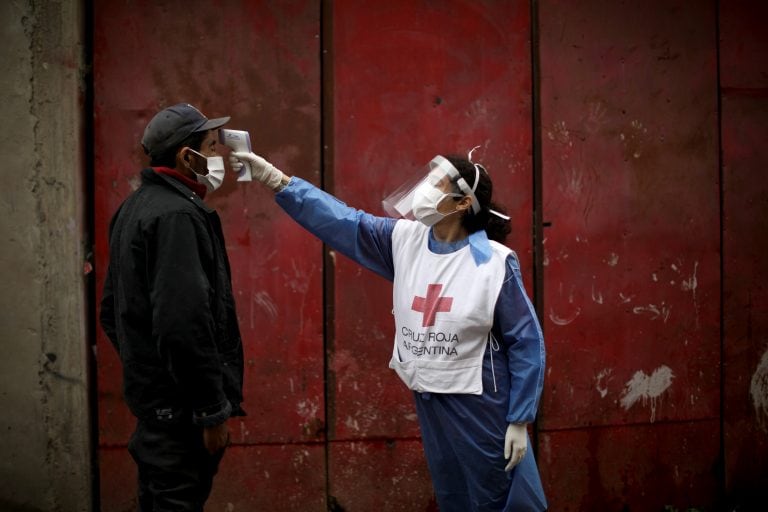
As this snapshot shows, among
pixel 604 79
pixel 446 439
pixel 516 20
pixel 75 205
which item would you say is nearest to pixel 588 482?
pixel 446 439

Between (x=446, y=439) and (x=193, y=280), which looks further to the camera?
(x=446, y=439)

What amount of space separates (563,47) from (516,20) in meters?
0.30

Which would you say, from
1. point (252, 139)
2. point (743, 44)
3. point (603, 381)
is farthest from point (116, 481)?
point (743, 44)

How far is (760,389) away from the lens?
4715mm

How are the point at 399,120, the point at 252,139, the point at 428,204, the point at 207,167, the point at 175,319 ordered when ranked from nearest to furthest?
the point at 175,319, the point at 207,167, the point at 428,204, the point at 252,139, the point at 399,120

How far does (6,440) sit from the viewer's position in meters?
4.02

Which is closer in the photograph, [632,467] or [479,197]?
[479,197]

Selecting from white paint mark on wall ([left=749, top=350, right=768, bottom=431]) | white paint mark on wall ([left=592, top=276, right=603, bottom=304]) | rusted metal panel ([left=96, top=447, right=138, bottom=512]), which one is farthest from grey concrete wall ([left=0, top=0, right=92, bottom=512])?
white paint mark on wall ([left=749, top=350, right=768, bottom=431])

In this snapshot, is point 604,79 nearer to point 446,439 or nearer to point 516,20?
point 516,20

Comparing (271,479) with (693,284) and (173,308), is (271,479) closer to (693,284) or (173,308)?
(173,308)

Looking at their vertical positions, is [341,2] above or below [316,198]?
above

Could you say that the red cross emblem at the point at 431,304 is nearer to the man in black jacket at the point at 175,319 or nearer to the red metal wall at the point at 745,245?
the man in black jacket at the point at 175,319

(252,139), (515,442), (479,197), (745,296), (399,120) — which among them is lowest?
(515,442)

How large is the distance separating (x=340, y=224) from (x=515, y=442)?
110 centimetres
